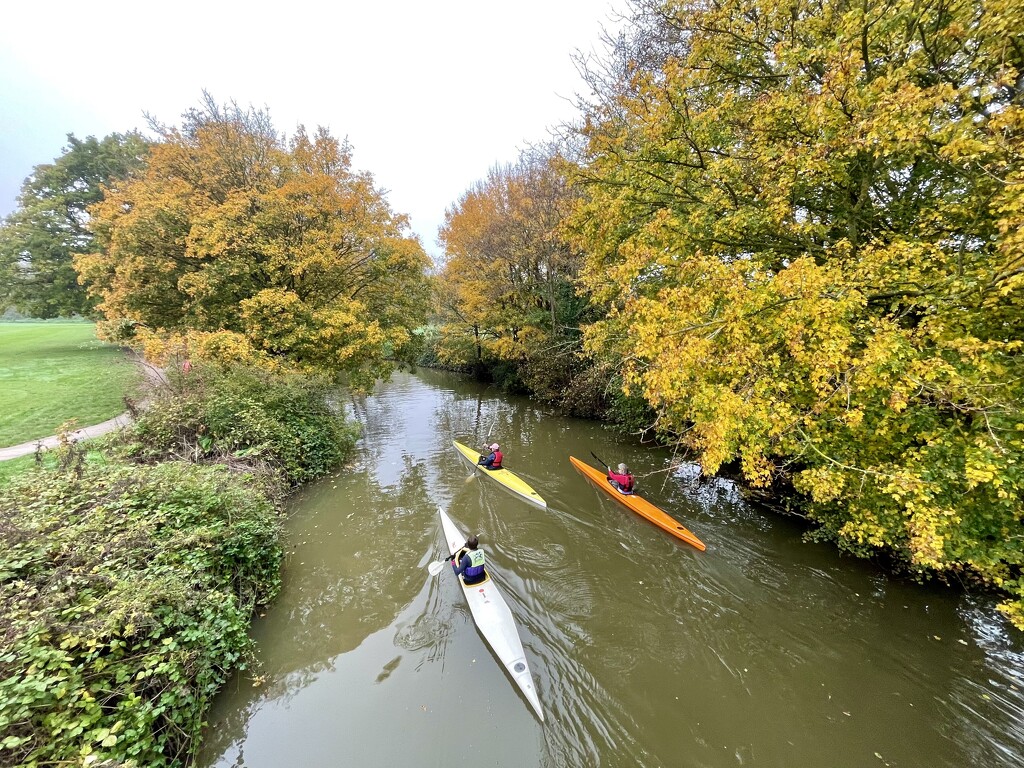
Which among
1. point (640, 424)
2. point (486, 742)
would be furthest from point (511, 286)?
point (486, 742)

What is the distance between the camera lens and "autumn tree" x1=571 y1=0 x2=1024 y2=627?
14.8ft

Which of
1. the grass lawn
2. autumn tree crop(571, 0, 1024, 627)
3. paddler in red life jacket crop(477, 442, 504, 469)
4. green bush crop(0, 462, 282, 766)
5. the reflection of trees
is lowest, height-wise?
the reflection of trees

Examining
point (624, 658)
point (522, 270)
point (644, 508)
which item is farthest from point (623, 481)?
point (522, 270)

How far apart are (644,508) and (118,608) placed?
29.5 feet

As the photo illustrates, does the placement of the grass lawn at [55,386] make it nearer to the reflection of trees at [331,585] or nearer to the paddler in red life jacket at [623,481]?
the reflection of trees at [331,585]

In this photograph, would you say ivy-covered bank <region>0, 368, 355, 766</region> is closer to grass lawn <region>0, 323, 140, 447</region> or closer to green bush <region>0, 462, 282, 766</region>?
green bush <region>0, 462, 282, 766</region>

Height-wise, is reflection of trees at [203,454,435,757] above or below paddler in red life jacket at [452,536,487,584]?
below

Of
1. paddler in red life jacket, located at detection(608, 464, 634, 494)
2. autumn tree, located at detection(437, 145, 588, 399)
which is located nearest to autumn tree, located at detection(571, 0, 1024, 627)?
paddler in red life jacket, located at detection(608, 464, 634, 494)

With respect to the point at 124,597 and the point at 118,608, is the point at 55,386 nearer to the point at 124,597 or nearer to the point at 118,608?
the point at 124,597

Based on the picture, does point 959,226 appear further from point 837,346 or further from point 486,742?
point 486,742

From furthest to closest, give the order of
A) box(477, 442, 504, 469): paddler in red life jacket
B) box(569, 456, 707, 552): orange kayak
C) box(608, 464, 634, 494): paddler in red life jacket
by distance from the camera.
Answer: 1. box(477, 442, 504, 469): paddler in red life jacket
2. box(608, 464, 634, 494): paddler in red life jacket
3. box(569, 456, 707, 552): orange kayak

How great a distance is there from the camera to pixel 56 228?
20438 millimetres

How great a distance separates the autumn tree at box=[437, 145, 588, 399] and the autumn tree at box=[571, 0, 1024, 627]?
375 inches

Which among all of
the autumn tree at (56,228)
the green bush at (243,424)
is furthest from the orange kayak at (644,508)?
the autumn tree at (56,228)
